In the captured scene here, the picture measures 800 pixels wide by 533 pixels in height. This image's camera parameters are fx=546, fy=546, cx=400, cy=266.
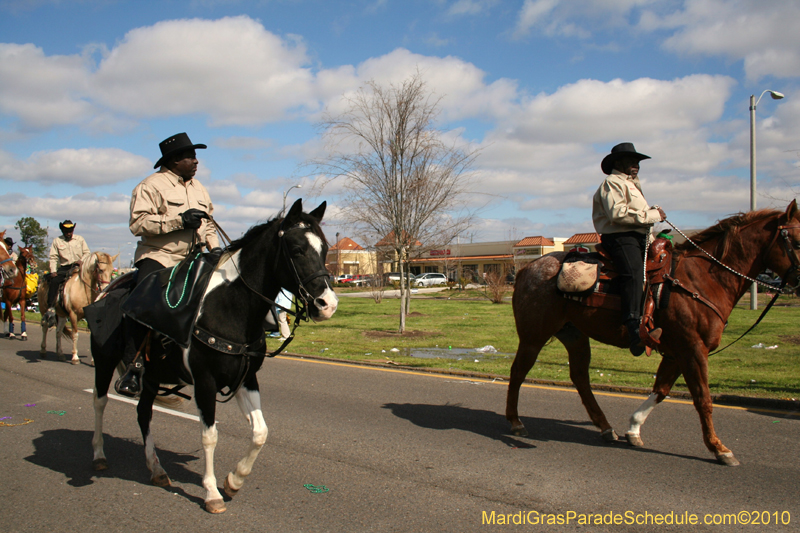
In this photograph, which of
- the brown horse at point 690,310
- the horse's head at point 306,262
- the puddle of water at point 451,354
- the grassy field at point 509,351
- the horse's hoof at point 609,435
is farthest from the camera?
the puddle of water at point 451,354

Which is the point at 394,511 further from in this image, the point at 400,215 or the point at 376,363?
the point at 400,215

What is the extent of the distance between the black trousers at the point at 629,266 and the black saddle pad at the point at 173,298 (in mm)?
3934

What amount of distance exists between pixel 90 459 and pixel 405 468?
3.10m

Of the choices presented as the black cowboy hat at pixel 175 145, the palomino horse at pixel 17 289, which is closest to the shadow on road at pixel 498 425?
the black cowboy hat at pixel 175 145

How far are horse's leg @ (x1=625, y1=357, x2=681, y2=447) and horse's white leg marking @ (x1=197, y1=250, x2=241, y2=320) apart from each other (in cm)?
423

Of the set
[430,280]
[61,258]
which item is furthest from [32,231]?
[61,258]

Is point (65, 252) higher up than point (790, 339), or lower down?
higher up

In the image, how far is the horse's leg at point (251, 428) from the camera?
4.17 m

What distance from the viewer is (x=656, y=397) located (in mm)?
5734

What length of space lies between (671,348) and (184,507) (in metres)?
4.65

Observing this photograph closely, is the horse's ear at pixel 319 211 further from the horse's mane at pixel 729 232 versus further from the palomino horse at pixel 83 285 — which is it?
the palomino horse at pixel 83 285

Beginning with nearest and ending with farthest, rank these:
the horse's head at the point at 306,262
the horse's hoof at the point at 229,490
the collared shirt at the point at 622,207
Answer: the horse's head at the point at 306,262, the horse's hoof at the point at 229,490, the collared shirt at the point at 622,207

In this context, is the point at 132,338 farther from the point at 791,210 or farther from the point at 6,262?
the point at 6,262

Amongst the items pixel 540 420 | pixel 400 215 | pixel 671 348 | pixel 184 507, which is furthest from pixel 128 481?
pixel 400 215
